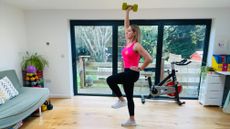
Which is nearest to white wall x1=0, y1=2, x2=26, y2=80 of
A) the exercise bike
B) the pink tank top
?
the pink tank top

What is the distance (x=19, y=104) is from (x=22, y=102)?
3.0 inches

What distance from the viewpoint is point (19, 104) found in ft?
7.60

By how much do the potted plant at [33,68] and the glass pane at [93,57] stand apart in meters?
0.82

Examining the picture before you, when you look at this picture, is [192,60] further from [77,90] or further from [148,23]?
[77,90]

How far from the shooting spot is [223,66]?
312 cm

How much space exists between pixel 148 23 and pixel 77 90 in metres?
2.36

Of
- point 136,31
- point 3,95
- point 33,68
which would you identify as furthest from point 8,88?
point 136,31

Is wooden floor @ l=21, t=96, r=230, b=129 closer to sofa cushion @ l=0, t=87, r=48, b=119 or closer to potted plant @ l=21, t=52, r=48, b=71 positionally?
sofa cushion @ l=0, t=87, r=48, b=119

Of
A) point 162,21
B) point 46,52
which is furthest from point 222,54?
point 46,52

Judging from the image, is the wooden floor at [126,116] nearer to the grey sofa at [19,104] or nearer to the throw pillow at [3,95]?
the grey sofa at [19,104]

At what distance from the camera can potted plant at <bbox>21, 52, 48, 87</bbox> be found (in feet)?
10.5

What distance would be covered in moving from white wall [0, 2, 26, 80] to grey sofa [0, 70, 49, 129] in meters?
0.33

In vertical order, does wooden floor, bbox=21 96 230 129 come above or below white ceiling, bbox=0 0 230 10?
below

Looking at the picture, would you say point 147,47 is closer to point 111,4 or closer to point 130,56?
point 111,4
